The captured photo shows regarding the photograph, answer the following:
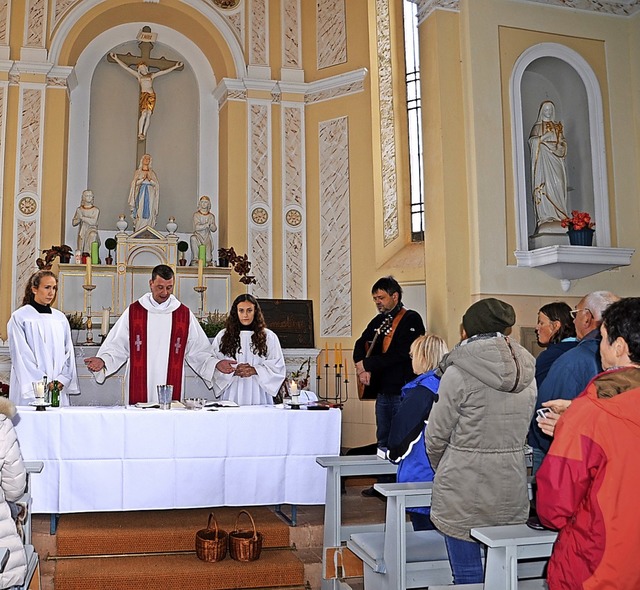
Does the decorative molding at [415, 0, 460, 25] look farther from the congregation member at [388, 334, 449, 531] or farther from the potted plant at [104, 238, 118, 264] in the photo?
the potted plant at [104, 238, 118, 264]

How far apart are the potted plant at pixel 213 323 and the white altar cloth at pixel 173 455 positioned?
322 centimetres

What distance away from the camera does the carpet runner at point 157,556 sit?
14.9ft

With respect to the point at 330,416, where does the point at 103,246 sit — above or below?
above

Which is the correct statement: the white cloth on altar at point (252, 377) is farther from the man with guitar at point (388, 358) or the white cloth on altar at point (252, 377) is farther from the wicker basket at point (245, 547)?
the wicker basket at point (245, 547)

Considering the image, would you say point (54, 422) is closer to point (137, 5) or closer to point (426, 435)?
point (426, 435)

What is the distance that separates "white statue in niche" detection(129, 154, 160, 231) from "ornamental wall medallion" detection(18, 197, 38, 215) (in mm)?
1265

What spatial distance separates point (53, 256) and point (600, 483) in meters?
7.79

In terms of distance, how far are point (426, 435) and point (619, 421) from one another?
123 cm

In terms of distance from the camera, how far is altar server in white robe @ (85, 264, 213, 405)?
6293 millimetres

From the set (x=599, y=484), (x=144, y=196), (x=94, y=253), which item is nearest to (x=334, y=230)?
(x=144, y=196)

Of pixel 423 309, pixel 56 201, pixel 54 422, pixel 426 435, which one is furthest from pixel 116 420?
pixel 56 201

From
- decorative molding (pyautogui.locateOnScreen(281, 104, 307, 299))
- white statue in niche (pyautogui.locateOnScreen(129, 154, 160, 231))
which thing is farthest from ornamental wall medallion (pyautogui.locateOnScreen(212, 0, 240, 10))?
white statue in niche (pyautogui.locateOnScreen(129, 154, 160, 231))

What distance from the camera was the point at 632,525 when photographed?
220 centimetres

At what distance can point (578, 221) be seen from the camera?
21.4ft
